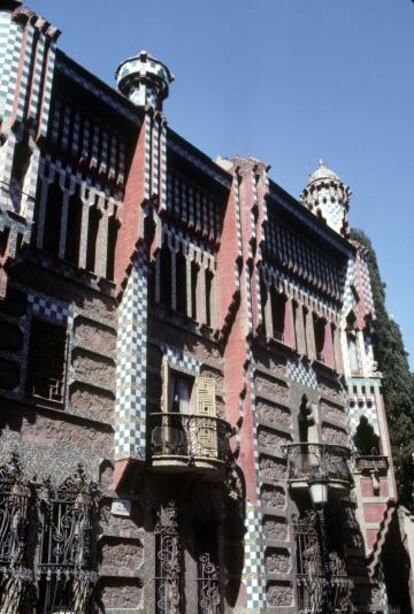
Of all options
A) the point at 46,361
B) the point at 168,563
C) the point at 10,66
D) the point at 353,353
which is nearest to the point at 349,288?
the point at 353,353

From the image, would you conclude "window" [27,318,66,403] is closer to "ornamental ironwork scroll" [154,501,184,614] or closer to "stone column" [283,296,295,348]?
"ornamental ironwork scroll" [154,501,184,614]

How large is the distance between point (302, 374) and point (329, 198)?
259 inches

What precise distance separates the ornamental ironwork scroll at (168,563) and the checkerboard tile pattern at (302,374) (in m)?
5.44

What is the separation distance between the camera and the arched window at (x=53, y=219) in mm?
12266

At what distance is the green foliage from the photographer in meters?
22.0

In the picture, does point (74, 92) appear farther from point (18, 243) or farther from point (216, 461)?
point (216, 461)

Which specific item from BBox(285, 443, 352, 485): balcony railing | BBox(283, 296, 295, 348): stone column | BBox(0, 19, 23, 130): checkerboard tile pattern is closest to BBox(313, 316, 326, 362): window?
BBox(283, 296, 295, 348): stone column

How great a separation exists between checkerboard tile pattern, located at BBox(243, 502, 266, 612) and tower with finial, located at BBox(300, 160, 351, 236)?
10.1 metres

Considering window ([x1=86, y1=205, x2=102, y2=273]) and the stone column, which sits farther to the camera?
the stone column

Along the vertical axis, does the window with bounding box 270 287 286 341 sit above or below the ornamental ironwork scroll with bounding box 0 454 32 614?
above

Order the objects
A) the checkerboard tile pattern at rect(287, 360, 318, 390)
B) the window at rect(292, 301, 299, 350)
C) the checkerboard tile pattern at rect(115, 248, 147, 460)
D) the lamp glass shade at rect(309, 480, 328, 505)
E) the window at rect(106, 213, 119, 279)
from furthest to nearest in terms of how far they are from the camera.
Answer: the window at rect(292, 301, 299, 350), the checkerboard tile pattern at rect(287, 360, 318, 390), the window at rect(106, 213, 119, 279), the checkerboard tile pattern at rect(115, 248, 147, 460), the lamp glass shade at rect(309, 480, 328, 505)

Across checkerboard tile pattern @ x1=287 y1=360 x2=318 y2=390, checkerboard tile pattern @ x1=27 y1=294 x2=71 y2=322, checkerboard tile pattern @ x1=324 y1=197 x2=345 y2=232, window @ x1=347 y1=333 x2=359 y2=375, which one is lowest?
checkerboard tile pattern @ x1=27 y1=294 x2=71 y2=322

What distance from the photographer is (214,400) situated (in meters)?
13.6

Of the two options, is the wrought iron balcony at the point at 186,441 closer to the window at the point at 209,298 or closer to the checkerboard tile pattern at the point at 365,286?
the window at the point at 209,298
